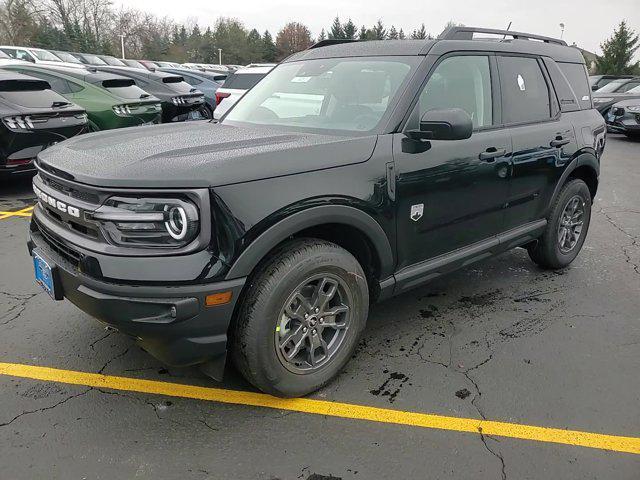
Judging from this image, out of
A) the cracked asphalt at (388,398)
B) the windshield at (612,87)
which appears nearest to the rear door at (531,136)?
the cracked asphalt at (388,398)

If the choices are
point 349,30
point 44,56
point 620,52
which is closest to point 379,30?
point 349,30

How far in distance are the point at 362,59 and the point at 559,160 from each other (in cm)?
184

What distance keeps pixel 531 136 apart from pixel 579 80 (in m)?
1.26

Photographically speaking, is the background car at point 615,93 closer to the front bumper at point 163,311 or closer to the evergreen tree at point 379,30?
the front bumper at point 163,311

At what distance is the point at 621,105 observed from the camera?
13492 mm

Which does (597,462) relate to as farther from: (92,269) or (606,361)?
(92,269)

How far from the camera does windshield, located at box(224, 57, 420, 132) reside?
3.12 m

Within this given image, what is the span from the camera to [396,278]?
3.06 metres

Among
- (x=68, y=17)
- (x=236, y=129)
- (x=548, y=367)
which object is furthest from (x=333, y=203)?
(x=68, y=17)

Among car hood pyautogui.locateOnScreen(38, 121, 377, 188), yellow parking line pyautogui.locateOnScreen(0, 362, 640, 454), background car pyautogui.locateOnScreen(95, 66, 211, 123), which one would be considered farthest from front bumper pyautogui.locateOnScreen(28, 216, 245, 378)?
background car pyautogui.locateOnScreen(95, 66, 211, 123)

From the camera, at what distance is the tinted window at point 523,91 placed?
3.71 meters

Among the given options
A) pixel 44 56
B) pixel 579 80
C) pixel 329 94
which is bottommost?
pixel 329 94

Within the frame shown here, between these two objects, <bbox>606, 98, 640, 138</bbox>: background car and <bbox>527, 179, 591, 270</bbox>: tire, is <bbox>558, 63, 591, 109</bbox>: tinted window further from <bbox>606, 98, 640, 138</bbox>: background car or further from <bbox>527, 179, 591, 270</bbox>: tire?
<bbox>606, 98, 640, 138</bbox>: background car

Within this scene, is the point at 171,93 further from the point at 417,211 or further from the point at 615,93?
the point at 615,93
